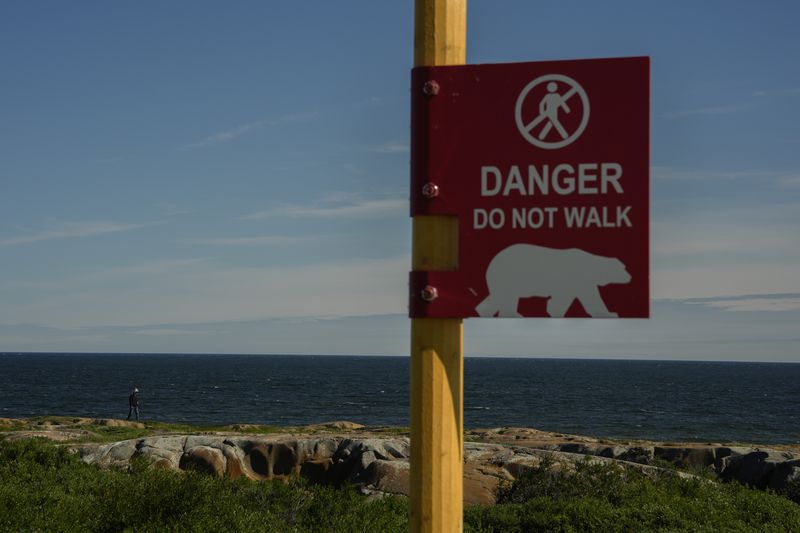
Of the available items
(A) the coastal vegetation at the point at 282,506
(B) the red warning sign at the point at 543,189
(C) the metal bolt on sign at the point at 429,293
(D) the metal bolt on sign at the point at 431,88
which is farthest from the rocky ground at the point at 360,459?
(D) the metal bolt on sign at the point at 431,88

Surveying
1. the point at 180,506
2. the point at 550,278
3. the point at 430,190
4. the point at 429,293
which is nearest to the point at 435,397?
the point at 429,293

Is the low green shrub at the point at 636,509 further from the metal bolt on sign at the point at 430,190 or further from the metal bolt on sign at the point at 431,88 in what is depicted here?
the metal bolt on sign at the point at 431,88

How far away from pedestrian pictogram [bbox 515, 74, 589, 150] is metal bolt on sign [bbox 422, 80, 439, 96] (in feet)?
1.32

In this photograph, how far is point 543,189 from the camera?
3.49 m

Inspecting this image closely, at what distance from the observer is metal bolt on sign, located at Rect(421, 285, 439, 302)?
3590 millimetres

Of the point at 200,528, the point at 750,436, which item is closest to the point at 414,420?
the point at 200,528

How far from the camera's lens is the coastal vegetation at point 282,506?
8492 mm

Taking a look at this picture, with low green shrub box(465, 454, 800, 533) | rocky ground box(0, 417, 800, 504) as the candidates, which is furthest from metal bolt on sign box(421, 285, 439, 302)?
rocky ground box(0, 417, 800, 504)

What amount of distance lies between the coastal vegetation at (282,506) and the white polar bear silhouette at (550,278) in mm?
5472

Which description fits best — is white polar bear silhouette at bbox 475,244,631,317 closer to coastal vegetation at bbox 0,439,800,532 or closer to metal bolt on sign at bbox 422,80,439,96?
metal bolt on sign at bbox 422,80,439,96

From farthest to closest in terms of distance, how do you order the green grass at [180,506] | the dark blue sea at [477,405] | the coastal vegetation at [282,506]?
1. the dark blue sea at [477,405]
2. the coastal vegetation at [282,506]
3. the green grass at [180,506]

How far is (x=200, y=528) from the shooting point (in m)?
7.92

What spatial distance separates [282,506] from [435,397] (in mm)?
6405

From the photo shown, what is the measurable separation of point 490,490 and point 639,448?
6.82 meters
